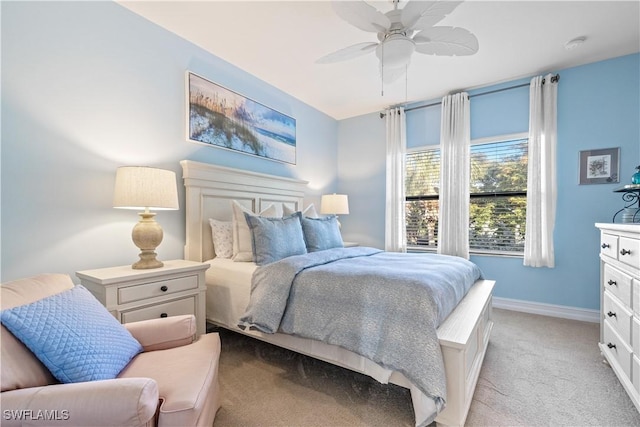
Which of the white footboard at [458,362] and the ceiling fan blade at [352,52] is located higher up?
the ceiling fan blade at [352,52]

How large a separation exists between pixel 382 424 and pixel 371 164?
11.7ft

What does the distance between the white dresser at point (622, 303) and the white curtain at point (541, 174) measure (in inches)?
42.4

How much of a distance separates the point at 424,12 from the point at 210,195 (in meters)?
2.20

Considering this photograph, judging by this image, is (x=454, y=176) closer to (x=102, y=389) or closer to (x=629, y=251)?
(x=629, y=251)

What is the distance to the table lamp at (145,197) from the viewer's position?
1.83 meters

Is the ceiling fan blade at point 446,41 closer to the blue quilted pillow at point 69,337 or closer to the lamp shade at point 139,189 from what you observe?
Answer: the lamp shade at point 139,189

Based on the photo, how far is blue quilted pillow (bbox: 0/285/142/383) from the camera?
933 millimetres

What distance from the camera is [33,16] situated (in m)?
1.72

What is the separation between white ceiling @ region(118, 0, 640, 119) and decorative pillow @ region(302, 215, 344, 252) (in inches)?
66.3

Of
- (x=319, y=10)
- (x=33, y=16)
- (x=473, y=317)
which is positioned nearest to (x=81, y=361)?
(x=473, y=317)

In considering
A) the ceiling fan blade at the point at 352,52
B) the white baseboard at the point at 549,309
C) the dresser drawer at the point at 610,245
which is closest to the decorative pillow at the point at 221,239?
the ceiling fan blade at the point at 352,52

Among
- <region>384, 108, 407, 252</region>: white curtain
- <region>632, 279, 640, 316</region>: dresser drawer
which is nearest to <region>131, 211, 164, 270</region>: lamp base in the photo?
<region>632, 279, 640, 316</region>: dresser drawer

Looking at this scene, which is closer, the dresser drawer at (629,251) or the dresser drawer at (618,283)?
the dresser drawer at (629,251)

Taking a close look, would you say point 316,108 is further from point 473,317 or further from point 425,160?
point 473,317
